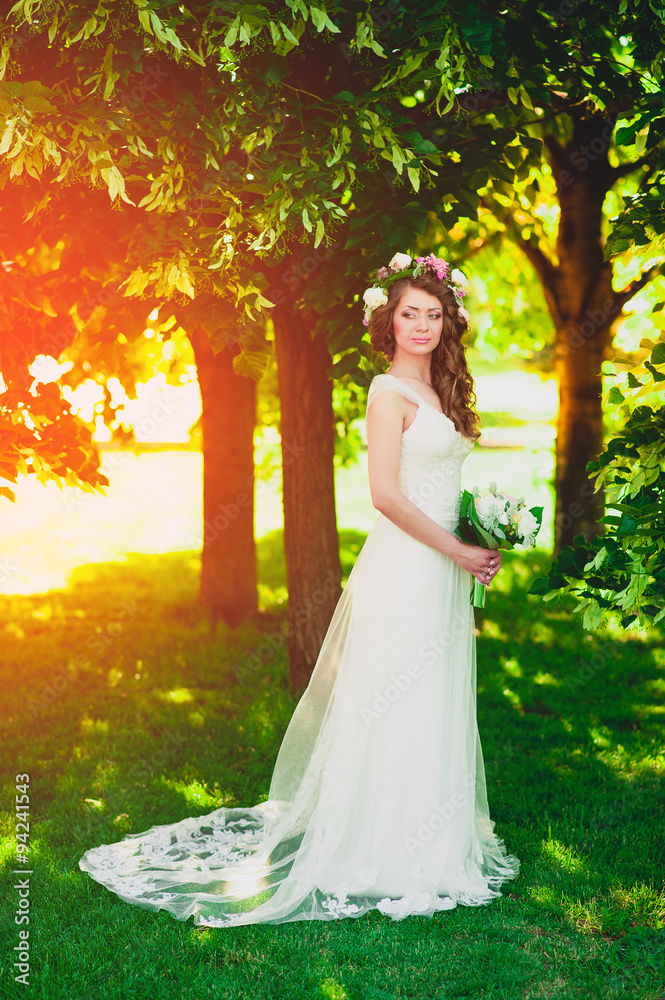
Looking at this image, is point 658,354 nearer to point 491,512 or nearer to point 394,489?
point 491,512

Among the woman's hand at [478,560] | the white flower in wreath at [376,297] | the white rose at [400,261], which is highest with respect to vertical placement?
the white rose at [400,261]

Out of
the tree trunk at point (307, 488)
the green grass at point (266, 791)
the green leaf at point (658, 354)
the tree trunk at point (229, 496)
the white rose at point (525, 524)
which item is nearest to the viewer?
the green grass at point (266, 791)

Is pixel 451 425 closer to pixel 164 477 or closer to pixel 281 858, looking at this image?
pixel 281 858

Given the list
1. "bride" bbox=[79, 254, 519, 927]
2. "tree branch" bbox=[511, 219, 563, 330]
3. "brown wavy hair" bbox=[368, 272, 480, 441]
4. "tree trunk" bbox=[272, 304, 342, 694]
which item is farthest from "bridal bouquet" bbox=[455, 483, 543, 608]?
"tree branch" bbox=[511, 219, 563, 330]

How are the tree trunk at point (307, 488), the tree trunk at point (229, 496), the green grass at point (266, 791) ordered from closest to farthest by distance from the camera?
the green grass at point (266, 791)
the tree trunk at point (307, 488)
the tree trunk at point (229, 496)

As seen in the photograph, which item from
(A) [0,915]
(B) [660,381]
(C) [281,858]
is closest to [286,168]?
(B) [660,381]

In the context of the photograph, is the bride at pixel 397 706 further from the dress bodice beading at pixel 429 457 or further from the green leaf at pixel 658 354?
the green leaf at pixel 658 354

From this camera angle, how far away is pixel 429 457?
150 inches

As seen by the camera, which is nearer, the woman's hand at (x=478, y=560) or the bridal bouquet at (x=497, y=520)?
the bridal bouquet at (x=497, y=520)

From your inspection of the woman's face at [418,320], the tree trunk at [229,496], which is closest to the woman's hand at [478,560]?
the woman's face at [418,320]

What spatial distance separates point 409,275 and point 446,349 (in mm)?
379

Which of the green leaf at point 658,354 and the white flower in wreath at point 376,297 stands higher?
the white flower in wreath at point 376,297

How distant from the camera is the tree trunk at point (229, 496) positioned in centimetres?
773

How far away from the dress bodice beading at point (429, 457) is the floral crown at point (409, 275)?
1.21 ft
